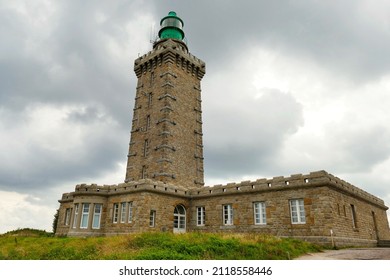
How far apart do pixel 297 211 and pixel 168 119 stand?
15.1 m

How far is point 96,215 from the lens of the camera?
78.9 feet

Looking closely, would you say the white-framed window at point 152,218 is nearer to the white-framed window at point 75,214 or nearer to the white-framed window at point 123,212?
the white-framed window at point 123,212

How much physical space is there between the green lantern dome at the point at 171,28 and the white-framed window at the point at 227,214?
75.7ft

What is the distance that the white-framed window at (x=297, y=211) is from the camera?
19.2m

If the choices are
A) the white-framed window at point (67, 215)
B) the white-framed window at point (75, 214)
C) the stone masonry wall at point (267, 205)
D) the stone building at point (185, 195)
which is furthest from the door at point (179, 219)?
the white-framed window at point (67, 215)

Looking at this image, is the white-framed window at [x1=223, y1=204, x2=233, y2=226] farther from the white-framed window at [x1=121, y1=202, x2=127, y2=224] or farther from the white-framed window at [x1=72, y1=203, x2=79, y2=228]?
the white-framed window at [x1=72, y1=203, x2=79, y2=228]

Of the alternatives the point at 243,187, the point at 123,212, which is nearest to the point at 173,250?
the point at 243,187

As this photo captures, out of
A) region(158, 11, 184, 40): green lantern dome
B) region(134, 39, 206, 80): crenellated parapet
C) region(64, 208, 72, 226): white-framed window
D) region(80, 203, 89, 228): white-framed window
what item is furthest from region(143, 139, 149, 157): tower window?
region(158, 11, 184, 40): green lantern dome

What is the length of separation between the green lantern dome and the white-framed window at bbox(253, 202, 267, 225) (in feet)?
79.4

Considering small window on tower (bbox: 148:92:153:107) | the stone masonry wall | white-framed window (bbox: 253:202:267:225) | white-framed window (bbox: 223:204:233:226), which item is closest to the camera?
the stone masonry wall

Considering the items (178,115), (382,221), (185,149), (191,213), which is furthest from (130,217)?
(382,221)

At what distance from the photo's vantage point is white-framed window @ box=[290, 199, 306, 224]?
62.9 feet

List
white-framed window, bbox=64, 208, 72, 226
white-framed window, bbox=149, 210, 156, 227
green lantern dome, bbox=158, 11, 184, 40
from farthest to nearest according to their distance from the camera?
green lantern dome, bbox=158, 11, 184, 40, white-framed window, bbox=64, 208, 72, 226, white-framed window, bbox=149, 210, 156, 227
